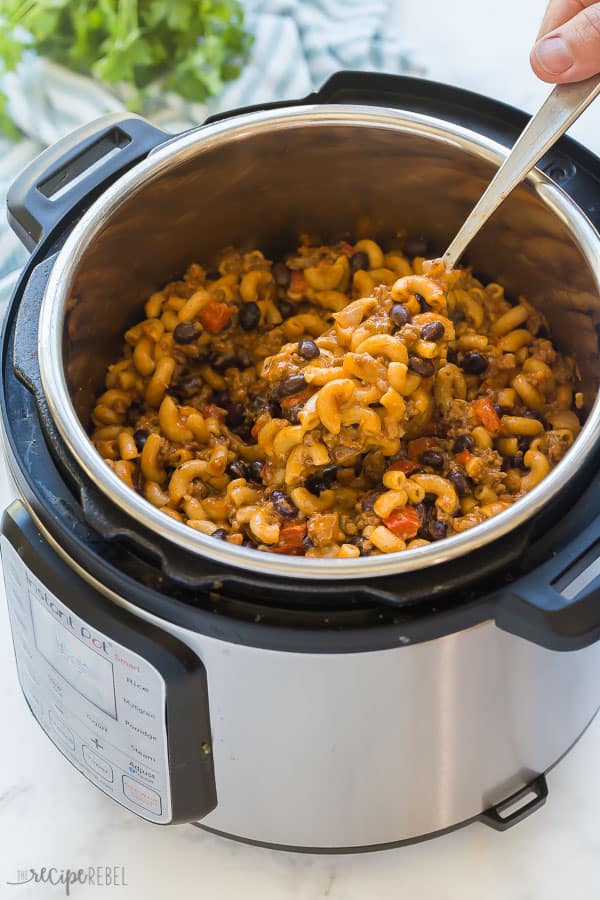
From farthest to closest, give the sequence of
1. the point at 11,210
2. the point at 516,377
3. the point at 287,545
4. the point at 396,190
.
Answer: the point at 396,190 < the point at 516,377 < the point at 11,210 < the point at 287,545

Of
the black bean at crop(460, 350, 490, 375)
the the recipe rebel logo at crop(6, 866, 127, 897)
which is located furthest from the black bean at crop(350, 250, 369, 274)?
the the recipe rebel logo at crop(6, 866, 127, 897)

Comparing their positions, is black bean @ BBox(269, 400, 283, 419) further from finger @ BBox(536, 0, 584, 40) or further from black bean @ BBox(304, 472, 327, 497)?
finger @ BBox(536, 0, 584, 40)

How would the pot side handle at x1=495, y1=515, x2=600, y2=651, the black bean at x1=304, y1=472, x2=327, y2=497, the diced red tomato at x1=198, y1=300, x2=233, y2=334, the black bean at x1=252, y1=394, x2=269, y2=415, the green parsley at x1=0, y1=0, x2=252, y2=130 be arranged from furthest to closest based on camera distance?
the green parsley at x1=0, y1=0, x2=252, y2=130
the diced red tomato at x1=198, y1=300, x2=233, y2=334
the black bean at x1=252, y1=394, x2=269, y2=415
the black bean at x1=304, y1=472, x2=327, y2=497
the pot side handle at x1=495, y1=515, x2=600, y2=651

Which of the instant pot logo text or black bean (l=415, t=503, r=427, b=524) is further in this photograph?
black bean (l=415, t=503, r=427, b=524)

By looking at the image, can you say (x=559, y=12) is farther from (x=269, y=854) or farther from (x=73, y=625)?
(x=269, y=854)

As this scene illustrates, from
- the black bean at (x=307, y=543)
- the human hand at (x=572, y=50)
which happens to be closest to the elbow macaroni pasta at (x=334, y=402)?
the black bean at (x=307, y=543)

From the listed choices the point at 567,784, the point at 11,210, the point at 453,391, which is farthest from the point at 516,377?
the point at 11,210

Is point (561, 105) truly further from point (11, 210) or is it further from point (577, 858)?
point (577, 858)
